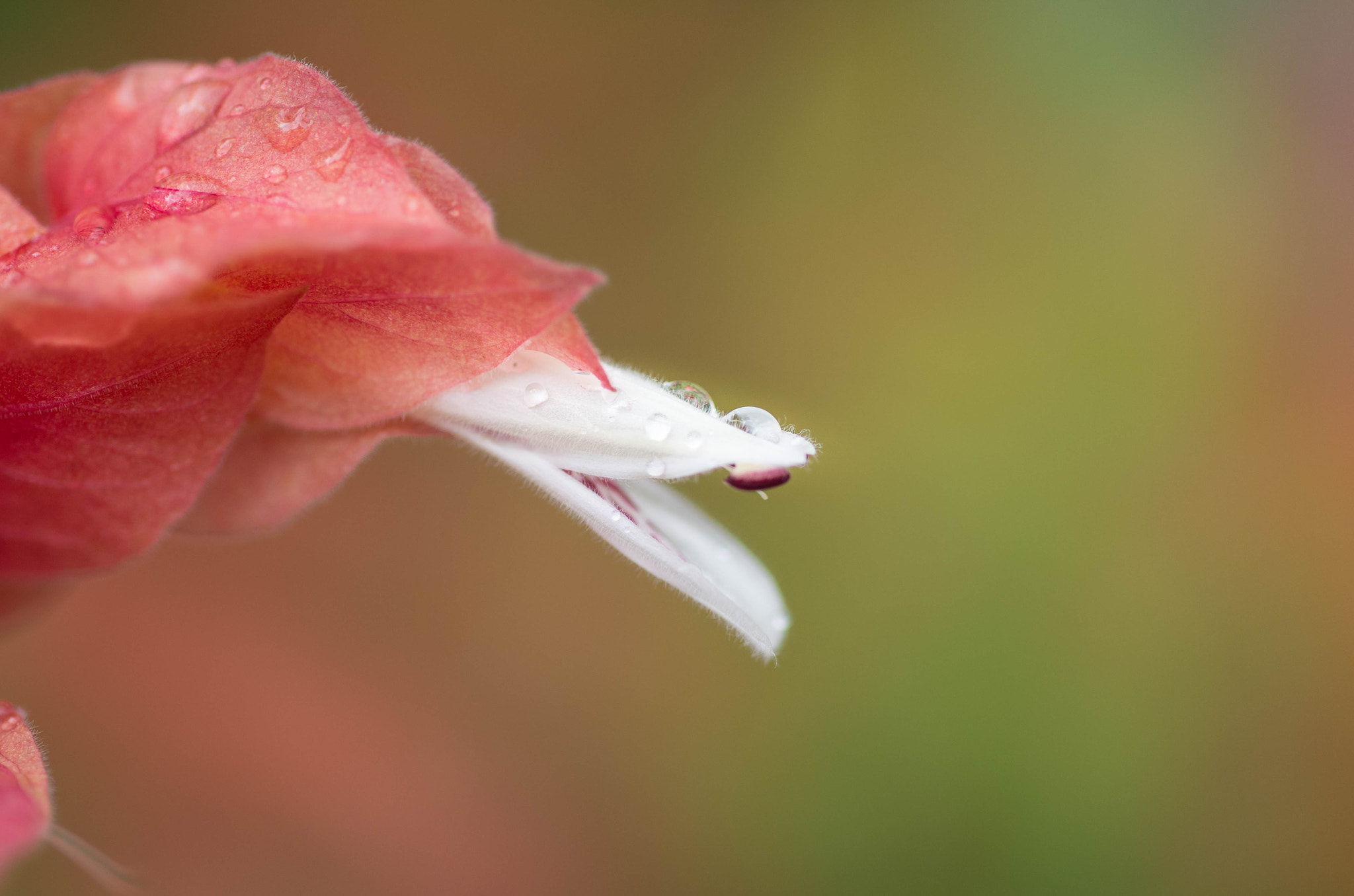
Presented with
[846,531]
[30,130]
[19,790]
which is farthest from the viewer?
[846,531]

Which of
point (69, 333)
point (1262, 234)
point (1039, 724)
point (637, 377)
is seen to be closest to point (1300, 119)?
point (1262, 234)

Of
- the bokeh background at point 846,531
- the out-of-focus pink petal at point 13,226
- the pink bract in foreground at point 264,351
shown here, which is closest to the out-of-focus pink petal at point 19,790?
the pink bract in foreground at point 264,351

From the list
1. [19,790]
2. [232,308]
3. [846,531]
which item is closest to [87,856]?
[19,790]

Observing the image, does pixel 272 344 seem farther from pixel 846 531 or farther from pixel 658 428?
pixel 846 531

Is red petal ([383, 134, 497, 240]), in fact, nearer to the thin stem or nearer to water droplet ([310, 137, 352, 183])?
water droplet ([310, 137, 352, 183])

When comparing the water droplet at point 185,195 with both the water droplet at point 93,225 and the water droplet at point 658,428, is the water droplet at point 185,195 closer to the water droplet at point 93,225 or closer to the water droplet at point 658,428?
the water droplet at point 93,225

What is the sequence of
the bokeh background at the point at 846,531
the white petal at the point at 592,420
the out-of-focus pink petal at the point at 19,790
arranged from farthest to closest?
the bokeh background at the point at 846,531 < the white petal at the point at 592,420 < the out-of-focus pink petal at the point at 19,790
